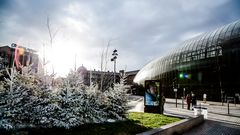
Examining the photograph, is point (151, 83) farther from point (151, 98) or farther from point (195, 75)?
point (195, 75)

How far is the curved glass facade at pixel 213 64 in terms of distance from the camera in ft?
113

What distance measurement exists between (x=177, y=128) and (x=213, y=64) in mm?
32769

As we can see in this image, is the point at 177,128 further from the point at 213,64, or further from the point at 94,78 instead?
the point at 213,64

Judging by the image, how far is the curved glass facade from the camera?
34.4 metres

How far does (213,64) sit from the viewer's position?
37312 mm

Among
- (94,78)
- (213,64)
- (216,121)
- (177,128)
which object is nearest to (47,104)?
(177,128)

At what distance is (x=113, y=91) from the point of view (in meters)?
10.7

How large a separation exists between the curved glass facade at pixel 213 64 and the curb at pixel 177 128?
69.7 ft

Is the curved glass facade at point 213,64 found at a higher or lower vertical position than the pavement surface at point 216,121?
higher

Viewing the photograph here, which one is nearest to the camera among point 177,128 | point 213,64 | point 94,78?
point 177,128

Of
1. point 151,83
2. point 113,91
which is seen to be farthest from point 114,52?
point 113,91

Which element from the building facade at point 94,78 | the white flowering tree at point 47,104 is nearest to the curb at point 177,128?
the white flowering tree at point 47,104

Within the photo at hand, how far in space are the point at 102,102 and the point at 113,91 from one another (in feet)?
3.52

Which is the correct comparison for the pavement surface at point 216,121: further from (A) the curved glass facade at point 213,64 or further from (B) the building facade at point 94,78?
(A) the curved glass facade at point 213,64
